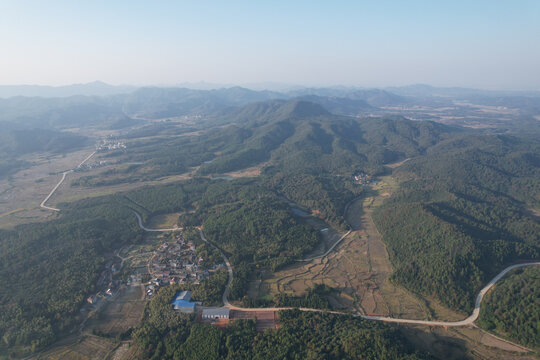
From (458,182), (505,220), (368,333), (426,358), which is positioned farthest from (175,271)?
(458,182)

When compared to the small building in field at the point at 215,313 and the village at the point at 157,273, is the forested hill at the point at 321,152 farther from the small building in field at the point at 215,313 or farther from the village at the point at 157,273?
the small building in field at the point at 215,313

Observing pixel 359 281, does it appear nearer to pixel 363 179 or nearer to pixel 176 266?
pixel 176 266

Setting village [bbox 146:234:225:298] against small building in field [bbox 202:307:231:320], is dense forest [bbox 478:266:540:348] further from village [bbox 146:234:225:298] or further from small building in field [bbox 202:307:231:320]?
village [bbox 146:234:225:298]

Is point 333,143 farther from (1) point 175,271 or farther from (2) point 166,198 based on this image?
(1) point 175,271

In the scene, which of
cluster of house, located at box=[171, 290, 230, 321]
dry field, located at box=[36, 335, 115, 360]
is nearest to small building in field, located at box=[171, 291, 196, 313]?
cluster of house, located at box=[171, 290, 230, 321]

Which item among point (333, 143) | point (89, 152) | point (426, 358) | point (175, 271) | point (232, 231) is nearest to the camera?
point (426, 358)

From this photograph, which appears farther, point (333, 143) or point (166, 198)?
point (333, 143)
